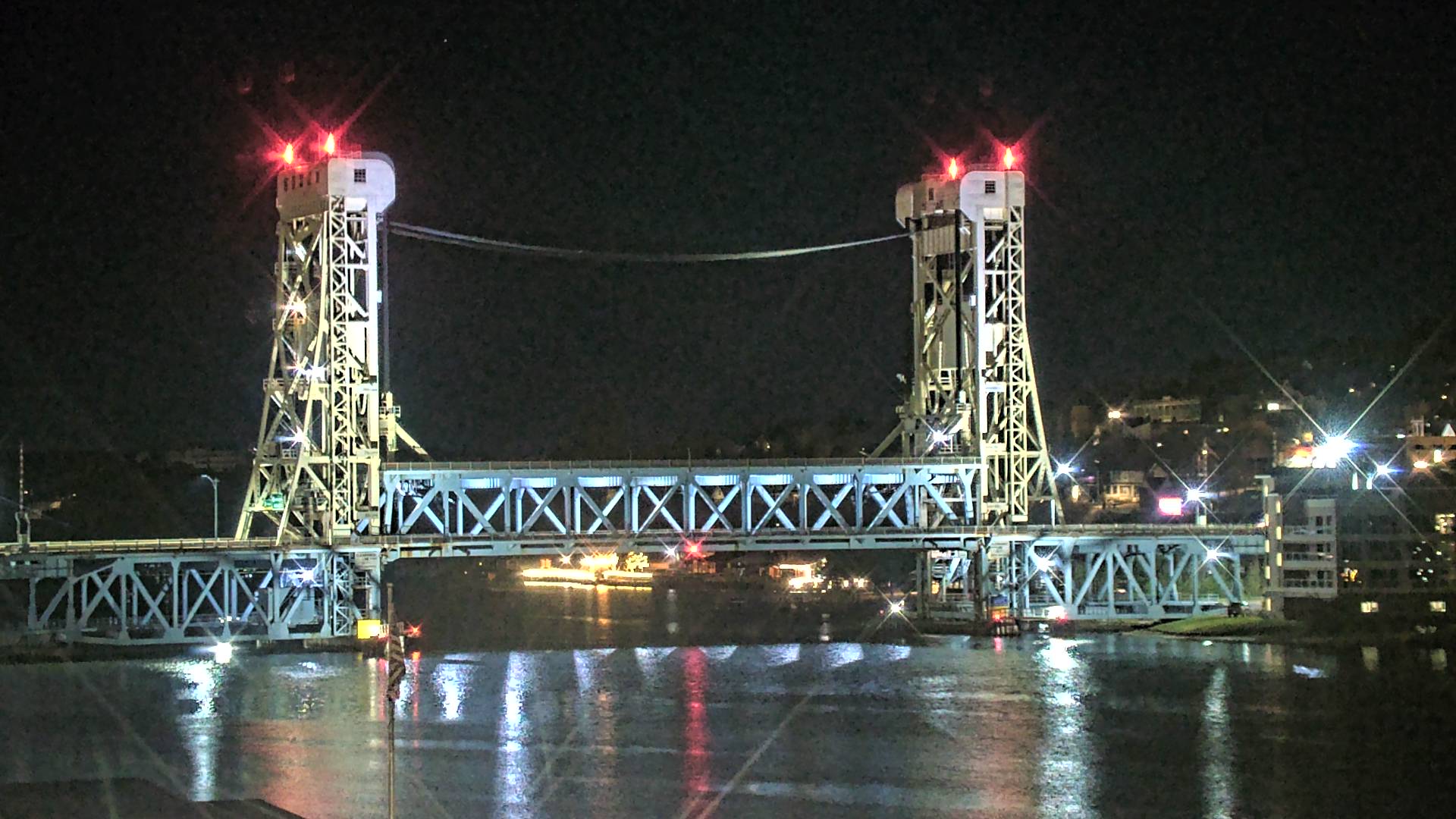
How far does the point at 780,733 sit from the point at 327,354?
24.8 metres

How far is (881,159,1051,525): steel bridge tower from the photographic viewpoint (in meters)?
65.3

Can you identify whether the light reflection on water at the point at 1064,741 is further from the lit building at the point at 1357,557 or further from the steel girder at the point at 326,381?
the steel girder at the point at 326,381

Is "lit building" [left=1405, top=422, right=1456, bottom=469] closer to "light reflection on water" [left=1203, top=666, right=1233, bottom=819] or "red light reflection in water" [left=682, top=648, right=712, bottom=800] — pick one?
"light reflection on water" [left=1203, top=666, right=1233, bottom=819]

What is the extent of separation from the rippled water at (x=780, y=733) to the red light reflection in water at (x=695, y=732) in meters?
0.13

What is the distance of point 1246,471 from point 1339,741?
275ft

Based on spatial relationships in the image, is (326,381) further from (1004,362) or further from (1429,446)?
(1429,446)

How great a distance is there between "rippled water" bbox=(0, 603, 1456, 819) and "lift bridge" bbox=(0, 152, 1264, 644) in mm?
3650

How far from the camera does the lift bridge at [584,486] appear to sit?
195 ft

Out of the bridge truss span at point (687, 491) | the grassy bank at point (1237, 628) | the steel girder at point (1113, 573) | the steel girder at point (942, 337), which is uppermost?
the steel girder at point (942, 337)

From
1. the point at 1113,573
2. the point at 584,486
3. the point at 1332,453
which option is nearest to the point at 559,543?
the point at 584,486

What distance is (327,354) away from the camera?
5941cm

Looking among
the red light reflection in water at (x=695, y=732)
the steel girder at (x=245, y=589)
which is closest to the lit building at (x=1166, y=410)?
the red light reflection in water at (x=695, y=732)

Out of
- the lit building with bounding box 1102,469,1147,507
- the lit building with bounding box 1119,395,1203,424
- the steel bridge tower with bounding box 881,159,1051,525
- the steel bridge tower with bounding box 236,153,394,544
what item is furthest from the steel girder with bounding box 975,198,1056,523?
the lit building with bounding box 1119,395,1203,424

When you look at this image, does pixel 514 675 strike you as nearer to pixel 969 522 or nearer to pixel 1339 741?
pixel 969 522
